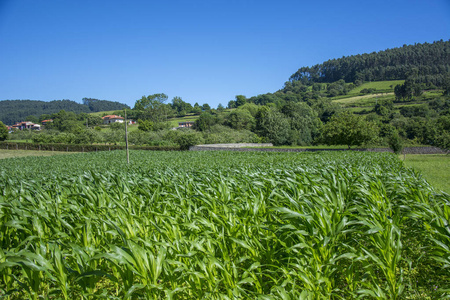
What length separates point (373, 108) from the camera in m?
73.6

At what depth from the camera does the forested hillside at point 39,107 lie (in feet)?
486

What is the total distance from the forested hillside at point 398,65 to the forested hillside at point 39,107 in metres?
116

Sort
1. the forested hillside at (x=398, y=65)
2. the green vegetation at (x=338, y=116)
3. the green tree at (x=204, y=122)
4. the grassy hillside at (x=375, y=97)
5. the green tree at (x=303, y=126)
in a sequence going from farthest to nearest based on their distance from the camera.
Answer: the forested hillside at (x=398, y=65)
the green tree at (x=204, y=122)
the grassy hillside at (x=375, y=97)
the green tree at (x=303, y=126)
the green vegetation at (x=338, y=116)

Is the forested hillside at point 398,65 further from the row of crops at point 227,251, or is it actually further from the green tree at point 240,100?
the row of crops at point 227,251

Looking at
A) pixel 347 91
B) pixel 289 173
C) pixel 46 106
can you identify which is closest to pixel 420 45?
pixel 347 91

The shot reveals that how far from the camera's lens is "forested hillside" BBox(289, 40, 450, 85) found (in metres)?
94.5

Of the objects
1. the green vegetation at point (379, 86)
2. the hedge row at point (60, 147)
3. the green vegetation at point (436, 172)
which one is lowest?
the green vegetation at point (436, 172)

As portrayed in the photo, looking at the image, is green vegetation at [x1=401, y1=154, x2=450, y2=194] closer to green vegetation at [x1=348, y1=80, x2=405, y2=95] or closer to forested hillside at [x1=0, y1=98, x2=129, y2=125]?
green vegetation at [x1=348, y1=80, x2=405, y2=95]

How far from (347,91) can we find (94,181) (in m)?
120

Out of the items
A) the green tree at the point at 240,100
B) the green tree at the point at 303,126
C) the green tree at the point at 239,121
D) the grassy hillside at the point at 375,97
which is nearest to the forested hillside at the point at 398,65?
the grassy hillside at the point at 375,97

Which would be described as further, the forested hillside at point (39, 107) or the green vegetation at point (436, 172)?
the forested hillside at point (39, 107)

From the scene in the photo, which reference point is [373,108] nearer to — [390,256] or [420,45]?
[420,45]

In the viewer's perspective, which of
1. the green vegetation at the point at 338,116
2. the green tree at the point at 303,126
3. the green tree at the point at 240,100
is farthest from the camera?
the green tree at the point at 240,100

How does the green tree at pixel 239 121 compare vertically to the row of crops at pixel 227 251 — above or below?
above
